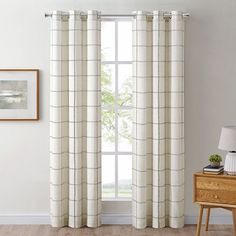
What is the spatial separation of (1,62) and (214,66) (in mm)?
2064

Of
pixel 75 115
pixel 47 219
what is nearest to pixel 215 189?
pixel 75 115

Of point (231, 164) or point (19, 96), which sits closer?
point (231, 164)

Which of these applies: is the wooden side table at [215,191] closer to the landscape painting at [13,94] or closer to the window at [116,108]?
the window at [116,108]

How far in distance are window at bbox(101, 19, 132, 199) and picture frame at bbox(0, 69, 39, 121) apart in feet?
2.24

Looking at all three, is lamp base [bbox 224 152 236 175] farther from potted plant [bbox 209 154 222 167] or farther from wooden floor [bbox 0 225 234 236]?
wooden floor [bbox 0 225 234 236]

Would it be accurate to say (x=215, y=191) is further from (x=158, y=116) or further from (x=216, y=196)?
(x=158, y=116)

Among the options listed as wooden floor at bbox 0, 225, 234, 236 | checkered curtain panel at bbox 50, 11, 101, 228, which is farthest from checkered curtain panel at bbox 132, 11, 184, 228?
checkered curtain panel at bbox 50, 11, 101, 228

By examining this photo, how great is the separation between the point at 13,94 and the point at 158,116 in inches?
56.1

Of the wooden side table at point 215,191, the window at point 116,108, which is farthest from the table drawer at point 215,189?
the window at point 116,108

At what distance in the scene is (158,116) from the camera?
5387 mm

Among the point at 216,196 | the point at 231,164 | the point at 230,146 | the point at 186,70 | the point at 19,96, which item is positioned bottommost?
the point at 216,196

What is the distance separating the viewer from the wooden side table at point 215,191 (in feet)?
16.0

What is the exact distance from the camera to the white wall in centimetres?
548

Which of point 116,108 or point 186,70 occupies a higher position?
point 186,70
